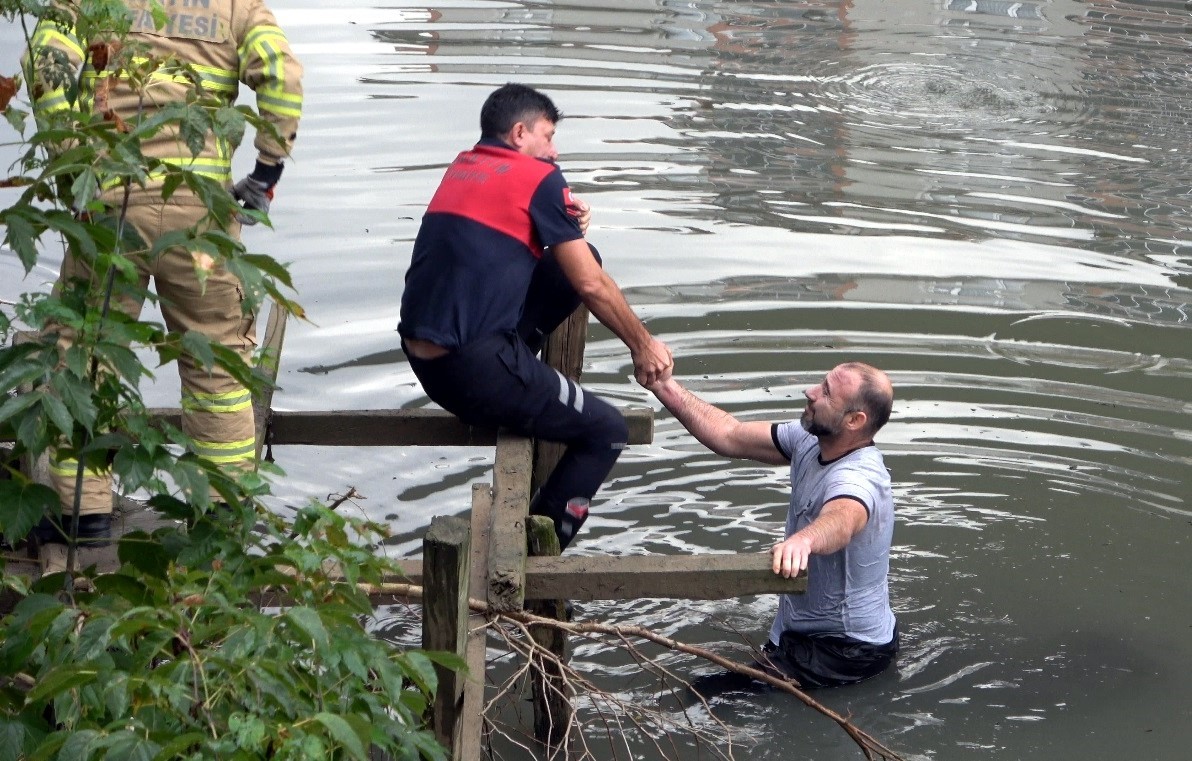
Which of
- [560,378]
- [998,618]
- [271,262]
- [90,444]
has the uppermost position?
[271,262]

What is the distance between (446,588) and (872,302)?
637 centimetres

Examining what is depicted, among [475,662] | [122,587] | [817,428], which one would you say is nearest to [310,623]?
[122,587]

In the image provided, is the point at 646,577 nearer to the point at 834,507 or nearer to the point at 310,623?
the point at 834,507

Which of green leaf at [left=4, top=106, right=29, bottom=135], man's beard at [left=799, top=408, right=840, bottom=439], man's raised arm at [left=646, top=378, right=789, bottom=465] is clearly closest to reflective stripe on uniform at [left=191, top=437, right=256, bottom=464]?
man's raised arm at [left=646, top=378, right=789, bottom=465]

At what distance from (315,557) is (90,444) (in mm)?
488

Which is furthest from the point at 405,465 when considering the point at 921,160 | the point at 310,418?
the point at 921,160

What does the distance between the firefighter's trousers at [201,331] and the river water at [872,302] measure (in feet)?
5.03

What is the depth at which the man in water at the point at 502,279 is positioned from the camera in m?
4.93

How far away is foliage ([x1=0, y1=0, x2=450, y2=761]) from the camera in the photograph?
8.17 ft

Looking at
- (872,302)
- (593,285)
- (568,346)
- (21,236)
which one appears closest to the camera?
(21,236)

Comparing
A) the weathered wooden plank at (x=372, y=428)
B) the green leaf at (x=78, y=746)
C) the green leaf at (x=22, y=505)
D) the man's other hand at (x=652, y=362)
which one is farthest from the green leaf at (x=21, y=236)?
the man's other hand at (x=652, y=362)

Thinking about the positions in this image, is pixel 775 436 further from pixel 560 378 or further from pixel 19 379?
pixel 19 379

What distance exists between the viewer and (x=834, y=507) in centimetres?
505

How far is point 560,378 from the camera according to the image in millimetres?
5156
